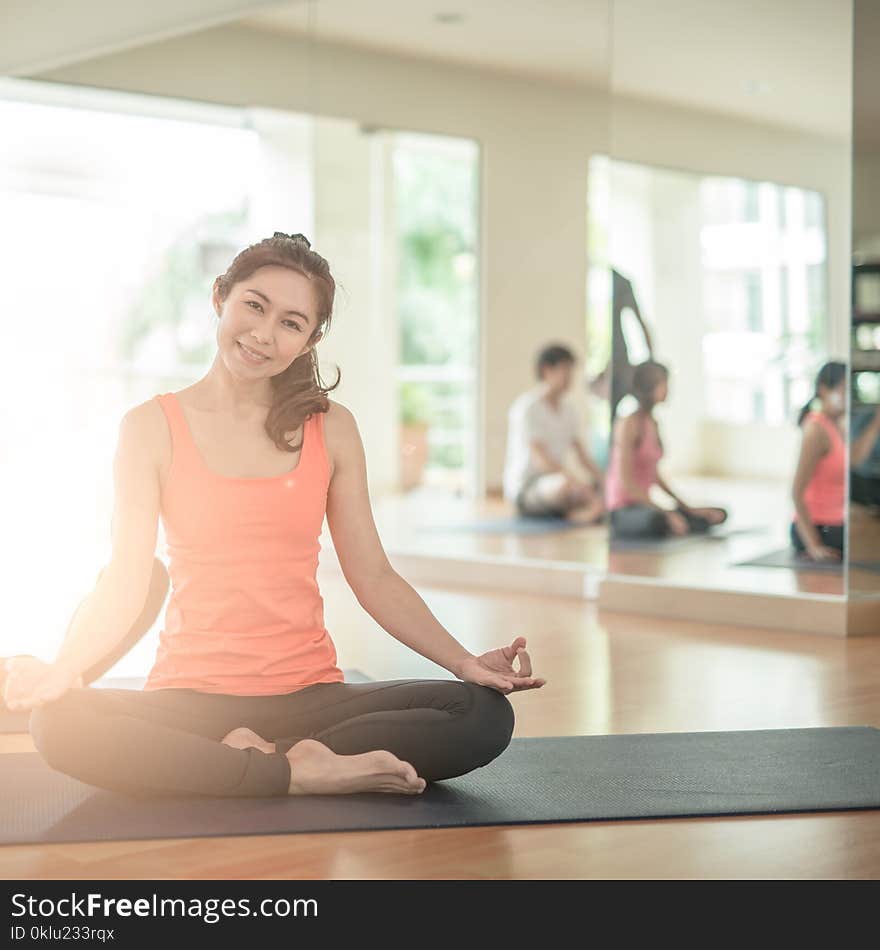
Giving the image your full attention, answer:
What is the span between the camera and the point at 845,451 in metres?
4.48

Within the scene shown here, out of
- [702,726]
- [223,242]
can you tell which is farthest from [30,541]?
[702,726]

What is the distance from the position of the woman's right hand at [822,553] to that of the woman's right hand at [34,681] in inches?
115

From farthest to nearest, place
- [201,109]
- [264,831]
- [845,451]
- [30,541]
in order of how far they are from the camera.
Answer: [201,109], [30,541], [845,451], [264,831]

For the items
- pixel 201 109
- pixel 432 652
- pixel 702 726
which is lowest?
pixel 702 726

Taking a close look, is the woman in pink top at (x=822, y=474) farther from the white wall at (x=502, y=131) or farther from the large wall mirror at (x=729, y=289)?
the white wall at (x=502, y=131)

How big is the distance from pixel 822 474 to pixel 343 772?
8.82 ft

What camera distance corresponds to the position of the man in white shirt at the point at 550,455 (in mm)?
7164

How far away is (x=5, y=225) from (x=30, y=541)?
1.42m

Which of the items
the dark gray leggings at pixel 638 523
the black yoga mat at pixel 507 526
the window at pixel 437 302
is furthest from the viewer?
the window at pixel 437 302

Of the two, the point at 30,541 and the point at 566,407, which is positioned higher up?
the point at 566,407

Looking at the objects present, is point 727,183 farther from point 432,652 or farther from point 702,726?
point 432,652

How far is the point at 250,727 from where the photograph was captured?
2410mm

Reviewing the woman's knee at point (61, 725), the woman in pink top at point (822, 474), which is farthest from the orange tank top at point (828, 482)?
the woman's knee at point (61, 725)

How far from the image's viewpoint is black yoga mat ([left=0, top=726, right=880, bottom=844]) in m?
2.27
